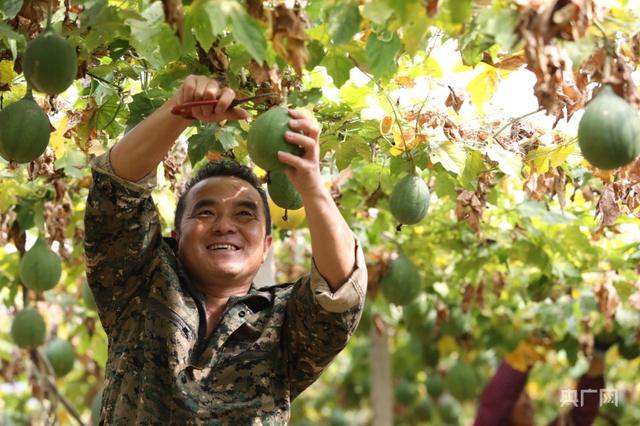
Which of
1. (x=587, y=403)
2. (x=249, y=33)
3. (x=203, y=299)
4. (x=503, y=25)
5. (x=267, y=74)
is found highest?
(x=587, y=403)

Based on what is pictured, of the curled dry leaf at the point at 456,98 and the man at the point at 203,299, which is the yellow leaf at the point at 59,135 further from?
the curled dry leaf at the point at 456,98

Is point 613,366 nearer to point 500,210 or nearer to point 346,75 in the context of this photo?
point 500,210

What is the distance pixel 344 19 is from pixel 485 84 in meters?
1.06

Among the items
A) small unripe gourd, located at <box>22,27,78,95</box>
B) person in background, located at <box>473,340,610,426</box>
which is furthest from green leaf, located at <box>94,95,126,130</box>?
person in background, located at <box>473,340,610,426</box>

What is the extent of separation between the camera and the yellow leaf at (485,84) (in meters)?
3.37

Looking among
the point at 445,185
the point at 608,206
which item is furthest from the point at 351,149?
the point at 608,206

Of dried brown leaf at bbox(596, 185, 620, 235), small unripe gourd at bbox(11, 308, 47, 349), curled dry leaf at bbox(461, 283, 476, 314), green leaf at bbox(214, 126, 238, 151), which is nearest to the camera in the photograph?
green leaf at bbox(214, 126, 238, 151)

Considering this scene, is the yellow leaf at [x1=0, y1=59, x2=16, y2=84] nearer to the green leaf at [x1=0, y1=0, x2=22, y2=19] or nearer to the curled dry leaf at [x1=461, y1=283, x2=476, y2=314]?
the green leaf at [x1=0, y1=0, x2=22, y2=19]

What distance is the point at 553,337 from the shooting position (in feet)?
25.1

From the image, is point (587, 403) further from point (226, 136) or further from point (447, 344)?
point (226, 136)

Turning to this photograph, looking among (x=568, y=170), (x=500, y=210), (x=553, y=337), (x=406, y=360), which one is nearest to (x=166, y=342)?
(x=568, y=170)

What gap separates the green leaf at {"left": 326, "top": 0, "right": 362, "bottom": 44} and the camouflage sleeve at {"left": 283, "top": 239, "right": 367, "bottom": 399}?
27.7 inches

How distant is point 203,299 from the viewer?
3.20 meters

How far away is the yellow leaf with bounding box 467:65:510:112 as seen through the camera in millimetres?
3365
